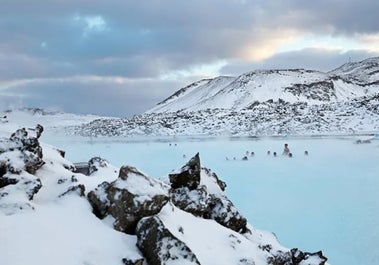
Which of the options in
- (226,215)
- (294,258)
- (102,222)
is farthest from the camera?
(226,215)

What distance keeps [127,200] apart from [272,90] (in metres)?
65.1

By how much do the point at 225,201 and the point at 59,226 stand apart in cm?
239

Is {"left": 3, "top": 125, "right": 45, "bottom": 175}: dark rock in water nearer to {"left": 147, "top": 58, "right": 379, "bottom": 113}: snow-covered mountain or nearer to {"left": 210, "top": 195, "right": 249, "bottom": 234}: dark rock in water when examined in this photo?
{"left": 210, "top": 195, "right": 249, "bottom": 234}: dark rock in water

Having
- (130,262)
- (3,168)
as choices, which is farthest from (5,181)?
(130,262)

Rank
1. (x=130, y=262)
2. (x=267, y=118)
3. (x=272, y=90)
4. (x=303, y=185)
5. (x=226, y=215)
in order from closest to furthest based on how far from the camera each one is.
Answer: (x=130, y=262) → (x=226, y=215) → (x=303, y=185) → (x=267, y=118) → (x=272, y=90)

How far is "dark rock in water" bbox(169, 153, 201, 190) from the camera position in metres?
5.90

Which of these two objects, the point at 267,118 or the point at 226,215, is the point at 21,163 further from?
the point at 267,118

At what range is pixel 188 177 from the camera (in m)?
5.90

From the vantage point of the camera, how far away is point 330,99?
6481 cm

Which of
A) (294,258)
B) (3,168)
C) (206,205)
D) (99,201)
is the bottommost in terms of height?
(294,258)

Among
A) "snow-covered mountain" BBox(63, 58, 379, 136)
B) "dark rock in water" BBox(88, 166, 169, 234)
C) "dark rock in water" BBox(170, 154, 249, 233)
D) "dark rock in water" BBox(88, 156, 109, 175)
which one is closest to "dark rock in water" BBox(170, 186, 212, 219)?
"dark rock in water" BBox(170, 154, 249, 233)

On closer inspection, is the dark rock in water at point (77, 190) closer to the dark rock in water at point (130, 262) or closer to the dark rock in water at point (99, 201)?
the dark rock in water at point (99, 201)

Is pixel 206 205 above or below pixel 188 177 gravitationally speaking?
below

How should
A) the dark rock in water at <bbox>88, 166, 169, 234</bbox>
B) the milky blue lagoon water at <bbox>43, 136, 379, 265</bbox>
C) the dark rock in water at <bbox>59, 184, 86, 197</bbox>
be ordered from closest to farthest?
1. the dark rock in water at <bbox>88, 166, 169, 234</bbox>
2. the dark rock in water at <bbox>59, 184, 86, 197</bbox>
3. the milky blue lagoon water at <bbox>43, 136, 379, 265</bbox>
